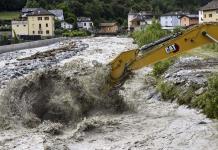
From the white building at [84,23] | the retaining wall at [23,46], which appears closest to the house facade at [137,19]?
the white building at [84,23]

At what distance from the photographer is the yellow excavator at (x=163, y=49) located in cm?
1532

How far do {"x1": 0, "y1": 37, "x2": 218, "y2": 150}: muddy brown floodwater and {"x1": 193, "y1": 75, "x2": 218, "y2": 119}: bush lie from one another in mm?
300

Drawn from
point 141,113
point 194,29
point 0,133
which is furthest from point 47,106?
point 194,29

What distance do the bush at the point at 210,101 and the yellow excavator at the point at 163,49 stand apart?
1340 millimetres

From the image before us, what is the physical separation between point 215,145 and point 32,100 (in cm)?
692

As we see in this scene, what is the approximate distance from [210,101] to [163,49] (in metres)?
2.27

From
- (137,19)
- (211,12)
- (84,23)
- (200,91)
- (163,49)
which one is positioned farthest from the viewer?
(137,19)

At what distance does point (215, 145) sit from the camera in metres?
12.2

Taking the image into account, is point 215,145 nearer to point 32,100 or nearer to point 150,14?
point 32,100

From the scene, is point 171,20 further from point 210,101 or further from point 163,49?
point 210,101

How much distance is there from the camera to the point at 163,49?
1555 cm

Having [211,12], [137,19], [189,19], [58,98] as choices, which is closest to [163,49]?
[58,98]

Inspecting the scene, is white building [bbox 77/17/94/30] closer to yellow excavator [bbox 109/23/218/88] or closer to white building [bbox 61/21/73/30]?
white building [bbox 61/21/73/30]

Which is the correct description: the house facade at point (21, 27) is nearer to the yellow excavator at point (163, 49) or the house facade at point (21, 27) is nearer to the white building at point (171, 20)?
the white building at point (171, 20)
